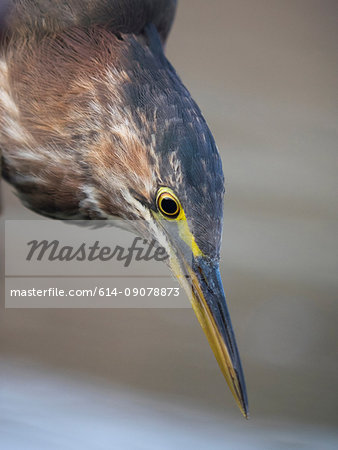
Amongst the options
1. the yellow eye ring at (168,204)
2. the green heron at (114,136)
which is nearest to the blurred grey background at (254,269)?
the green heron at (114,136)

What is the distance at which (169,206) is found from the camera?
1.80 feet

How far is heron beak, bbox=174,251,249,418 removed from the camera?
1.93 feet

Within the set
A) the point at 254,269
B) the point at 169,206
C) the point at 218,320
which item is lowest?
the point at 254,269

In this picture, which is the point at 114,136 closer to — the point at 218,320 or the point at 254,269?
the point at 218,320

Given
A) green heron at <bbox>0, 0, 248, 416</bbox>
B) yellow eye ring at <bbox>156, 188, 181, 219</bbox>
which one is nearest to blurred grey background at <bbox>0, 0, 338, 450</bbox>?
green heron at <bbox>0, 0, 248, 416</bbox>

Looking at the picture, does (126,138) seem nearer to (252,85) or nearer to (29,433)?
(29,433)

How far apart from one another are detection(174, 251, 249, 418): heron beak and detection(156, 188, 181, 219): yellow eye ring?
0.06 meters

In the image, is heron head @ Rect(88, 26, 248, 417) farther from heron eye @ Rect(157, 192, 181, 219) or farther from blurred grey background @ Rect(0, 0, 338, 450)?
blurred grey background @ Rect(0, 0, 338, 450)

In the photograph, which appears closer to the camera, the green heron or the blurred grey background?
the green heron

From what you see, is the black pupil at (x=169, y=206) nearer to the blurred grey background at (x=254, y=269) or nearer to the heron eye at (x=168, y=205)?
the heron eye at (x=168, y=205)

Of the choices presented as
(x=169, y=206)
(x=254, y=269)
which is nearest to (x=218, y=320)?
(x=169, y=206)

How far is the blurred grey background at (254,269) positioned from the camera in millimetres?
1045

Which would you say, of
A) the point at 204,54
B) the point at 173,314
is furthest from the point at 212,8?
the point at 173,314

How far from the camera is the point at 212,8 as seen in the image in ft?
3.79
